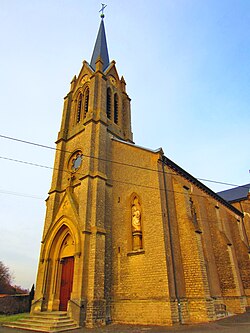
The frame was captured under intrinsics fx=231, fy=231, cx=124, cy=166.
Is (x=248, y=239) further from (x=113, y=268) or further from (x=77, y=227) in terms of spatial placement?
(x=77, y=227)

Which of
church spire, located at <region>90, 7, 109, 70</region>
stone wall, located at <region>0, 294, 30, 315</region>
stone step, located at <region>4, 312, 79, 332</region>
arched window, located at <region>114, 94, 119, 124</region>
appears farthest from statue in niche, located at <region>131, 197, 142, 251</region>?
church spire, located at <region>90, 7, 109, 70</region>

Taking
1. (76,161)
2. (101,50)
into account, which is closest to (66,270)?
(76,161)

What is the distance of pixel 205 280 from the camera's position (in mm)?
11336

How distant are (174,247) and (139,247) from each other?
193 centimetres

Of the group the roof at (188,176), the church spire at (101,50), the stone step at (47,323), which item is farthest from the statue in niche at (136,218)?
the church spire at (101,50)

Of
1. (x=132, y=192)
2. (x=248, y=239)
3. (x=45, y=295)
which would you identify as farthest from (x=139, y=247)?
(x=248, y=239)

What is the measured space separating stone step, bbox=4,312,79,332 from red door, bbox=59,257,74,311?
48.8 inches

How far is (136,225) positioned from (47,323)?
250 inches

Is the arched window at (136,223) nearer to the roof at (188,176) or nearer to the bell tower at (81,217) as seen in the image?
the bell tower at (81,217)

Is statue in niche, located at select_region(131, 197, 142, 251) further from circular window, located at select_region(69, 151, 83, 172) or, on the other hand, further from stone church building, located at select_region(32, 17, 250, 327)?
circular window, located at select_region(69, 151, 83, 172)

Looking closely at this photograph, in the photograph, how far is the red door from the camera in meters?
12.9

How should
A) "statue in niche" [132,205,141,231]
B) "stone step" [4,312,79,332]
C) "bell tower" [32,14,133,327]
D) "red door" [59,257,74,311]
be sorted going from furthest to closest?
"statue in niche" [132,205,141,231] < "red door" [59,257,74,311] < "bell tower" [32,14,133,327] < "stone step" [4,312,79,332]

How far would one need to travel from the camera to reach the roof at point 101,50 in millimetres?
24275

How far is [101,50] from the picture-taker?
25.2m
